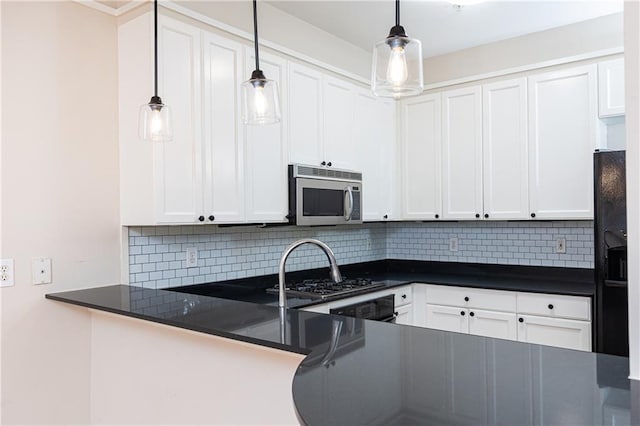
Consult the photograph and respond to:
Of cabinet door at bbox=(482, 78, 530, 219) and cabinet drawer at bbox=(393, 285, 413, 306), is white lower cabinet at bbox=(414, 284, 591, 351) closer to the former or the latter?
cabinet drawer at bbox=(393, 285, 413, 306)

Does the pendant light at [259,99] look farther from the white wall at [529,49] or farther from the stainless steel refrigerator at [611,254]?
the white wall at [529,49]

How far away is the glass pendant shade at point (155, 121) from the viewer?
6.40ft

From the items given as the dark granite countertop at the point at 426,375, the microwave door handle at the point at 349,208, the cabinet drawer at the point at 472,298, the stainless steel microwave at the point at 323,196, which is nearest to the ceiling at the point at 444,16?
the stainless steel microwave at the point at 323,196

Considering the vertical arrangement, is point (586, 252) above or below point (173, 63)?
below

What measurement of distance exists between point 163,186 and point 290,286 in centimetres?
125

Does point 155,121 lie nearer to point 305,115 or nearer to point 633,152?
point 305,115

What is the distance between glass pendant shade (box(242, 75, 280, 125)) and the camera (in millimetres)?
1666

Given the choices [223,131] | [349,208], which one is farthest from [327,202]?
[223,131]

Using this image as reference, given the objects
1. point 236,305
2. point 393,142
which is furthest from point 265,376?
point 393,142

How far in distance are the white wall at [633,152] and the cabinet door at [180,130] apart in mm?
1965

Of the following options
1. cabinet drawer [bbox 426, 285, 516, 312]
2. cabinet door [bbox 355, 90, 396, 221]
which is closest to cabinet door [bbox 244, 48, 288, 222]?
cabinet door [bbox 355, 90, 396, 221]

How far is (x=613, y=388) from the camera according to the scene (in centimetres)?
104

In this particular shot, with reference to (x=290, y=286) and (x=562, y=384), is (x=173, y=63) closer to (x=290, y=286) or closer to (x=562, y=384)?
(x=290, y=286)

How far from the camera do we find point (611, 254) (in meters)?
2.76
